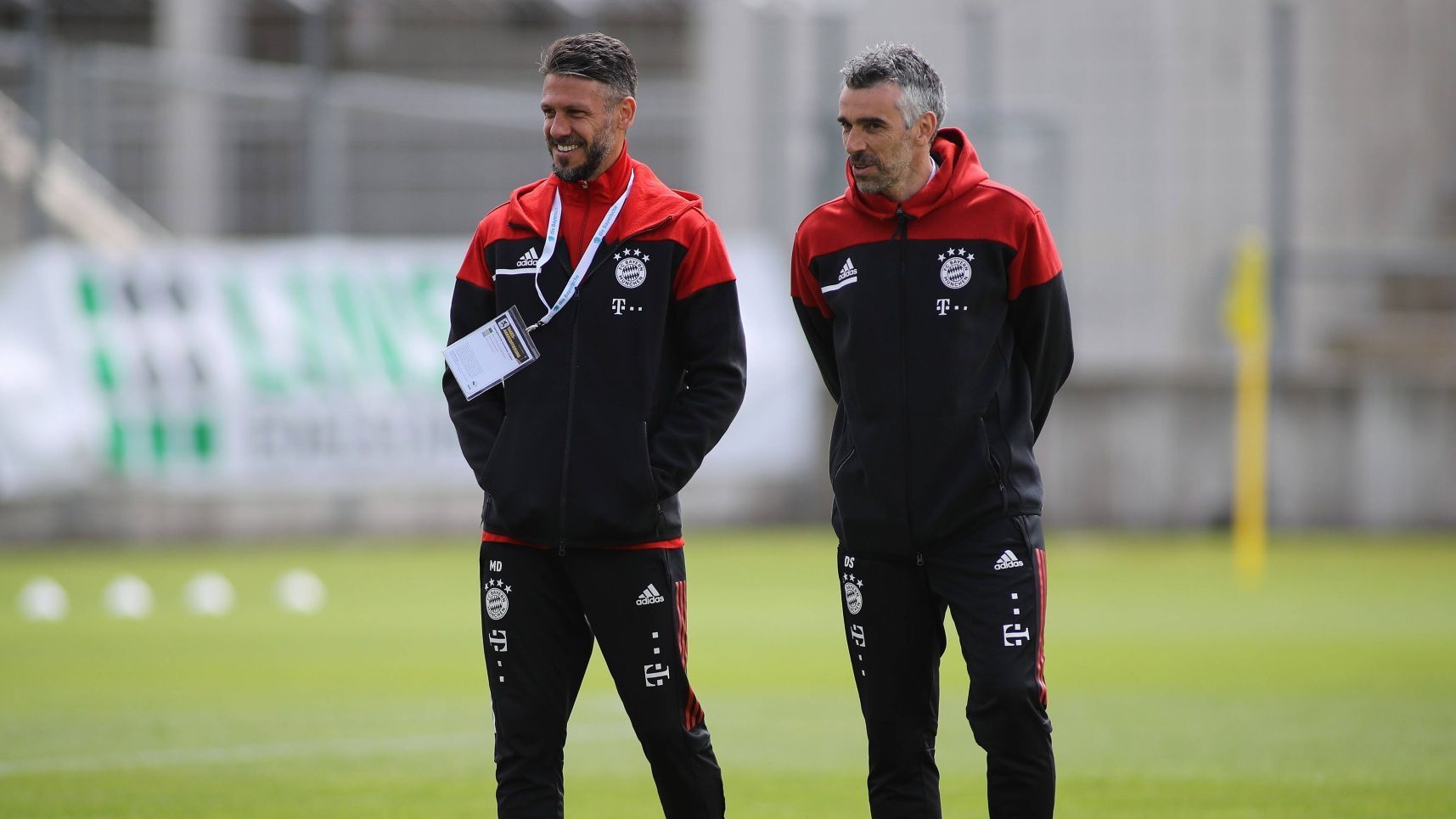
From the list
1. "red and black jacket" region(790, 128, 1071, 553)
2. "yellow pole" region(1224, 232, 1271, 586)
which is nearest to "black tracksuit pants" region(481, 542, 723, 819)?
"red and black jacket" region(790, 128, 1071, 553)

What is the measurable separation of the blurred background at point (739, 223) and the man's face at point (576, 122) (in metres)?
15.3

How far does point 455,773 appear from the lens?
7.68 metres

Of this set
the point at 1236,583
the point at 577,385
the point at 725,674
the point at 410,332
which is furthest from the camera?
the point at 410,332

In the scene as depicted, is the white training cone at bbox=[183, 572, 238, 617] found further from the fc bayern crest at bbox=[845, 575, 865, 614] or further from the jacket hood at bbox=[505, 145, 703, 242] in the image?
the fc bayern crest at bbox=[845, 575, 865, 614]

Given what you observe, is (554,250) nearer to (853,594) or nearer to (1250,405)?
(853,594)

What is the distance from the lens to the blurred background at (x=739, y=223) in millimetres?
20016

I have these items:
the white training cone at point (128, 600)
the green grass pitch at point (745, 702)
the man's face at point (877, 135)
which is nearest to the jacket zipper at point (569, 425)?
the man's face at point (877, 135)

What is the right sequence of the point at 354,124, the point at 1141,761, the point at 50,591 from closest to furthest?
1. the point at 1141,761
2. the point at 50,591
3. the point at 354,124

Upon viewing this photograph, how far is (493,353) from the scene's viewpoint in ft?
16.6

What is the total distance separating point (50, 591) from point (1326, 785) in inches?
412

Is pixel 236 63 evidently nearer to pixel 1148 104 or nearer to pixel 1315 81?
pixel 1148 104

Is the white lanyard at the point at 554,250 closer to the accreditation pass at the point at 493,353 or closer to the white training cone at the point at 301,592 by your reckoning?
the accreditation pass at the point at 493,353

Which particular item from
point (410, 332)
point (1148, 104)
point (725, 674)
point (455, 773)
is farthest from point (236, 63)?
point (455, 773)

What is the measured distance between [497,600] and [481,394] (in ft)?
1.76
